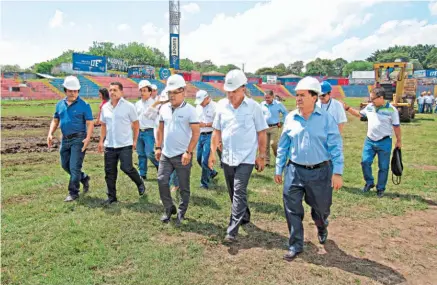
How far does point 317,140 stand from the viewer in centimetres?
391

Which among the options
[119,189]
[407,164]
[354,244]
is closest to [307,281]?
[354,244]

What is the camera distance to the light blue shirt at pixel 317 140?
3.91 m

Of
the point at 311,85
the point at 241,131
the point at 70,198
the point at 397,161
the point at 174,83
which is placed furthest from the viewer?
the point at 397,161

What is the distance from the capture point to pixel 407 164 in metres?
9.39

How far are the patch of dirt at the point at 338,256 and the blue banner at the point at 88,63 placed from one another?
52572mm

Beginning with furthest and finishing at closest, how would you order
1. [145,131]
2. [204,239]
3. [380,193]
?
1. [145,131]
2. [380,193]
3. [204,239]

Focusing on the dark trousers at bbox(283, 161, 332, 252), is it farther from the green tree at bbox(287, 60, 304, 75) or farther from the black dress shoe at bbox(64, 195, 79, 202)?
the green tree at bbox(287, 60, 304, 75)

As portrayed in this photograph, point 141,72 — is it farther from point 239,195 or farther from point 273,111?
point 239,195

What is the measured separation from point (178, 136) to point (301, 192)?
6.02ft

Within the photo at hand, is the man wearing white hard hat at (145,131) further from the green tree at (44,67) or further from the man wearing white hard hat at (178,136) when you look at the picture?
the green tree at (44,67)

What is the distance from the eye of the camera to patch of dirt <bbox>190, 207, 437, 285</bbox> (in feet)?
12.3

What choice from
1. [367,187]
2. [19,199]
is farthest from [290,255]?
[19,199]

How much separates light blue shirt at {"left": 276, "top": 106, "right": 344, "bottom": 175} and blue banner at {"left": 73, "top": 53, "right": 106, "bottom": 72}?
53.0m

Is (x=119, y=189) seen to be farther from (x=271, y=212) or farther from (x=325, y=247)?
(x=325, y=247)
